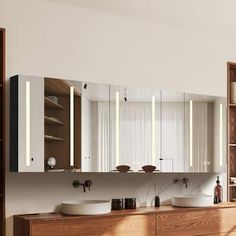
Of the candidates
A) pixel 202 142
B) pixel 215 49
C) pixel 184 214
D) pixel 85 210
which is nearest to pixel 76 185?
pixel 85 210

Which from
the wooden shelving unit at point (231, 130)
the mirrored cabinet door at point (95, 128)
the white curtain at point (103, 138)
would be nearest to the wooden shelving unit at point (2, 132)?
the mirrored cabinet door at point (95, 128)

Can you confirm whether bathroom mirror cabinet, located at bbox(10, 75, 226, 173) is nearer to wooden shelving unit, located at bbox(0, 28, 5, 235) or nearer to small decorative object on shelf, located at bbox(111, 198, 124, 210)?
wooden shelving unit, located at bbox(0, 28, 5, 235)

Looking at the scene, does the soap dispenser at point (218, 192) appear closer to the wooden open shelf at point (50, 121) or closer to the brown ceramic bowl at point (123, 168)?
the brown ceramic bowl at point (123, 168)

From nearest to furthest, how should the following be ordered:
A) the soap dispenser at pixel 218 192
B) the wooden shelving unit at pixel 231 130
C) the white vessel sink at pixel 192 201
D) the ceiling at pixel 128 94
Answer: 1. the ceiling at pixel 128 94
2. the white vessel sink at pixel 192 201
3. the soap dispenser at pixel 218 192
4. the wooden shelving unit at pixel 231 130

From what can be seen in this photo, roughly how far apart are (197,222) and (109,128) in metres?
1.21

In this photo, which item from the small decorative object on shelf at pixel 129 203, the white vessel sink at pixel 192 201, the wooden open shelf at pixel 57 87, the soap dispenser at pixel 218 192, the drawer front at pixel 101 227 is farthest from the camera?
the soap dispenser at pixel 218 192

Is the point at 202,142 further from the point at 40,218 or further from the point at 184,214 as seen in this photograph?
the point at 40,218

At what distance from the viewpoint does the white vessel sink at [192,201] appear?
4.37m

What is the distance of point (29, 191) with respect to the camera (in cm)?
387

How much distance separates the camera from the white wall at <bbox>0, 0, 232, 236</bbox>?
3.88m

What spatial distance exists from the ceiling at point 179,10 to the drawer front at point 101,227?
6.18 ft

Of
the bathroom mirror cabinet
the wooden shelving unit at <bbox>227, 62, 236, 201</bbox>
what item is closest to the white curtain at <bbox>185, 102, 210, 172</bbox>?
the bathroom mirror cabinet

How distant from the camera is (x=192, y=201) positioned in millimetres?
4367

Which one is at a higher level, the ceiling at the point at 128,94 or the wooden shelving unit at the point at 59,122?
the ceiling at the point at 128,94
